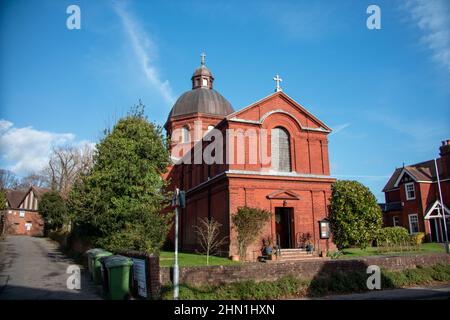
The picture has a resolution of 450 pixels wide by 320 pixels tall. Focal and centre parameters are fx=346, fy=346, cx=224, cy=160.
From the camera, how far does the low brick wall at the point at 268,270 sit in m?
11.4

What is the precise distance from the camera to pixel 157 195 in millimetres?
19750

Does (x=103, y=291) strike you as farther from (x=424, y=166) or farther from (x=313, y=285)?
(x=424, y=166)

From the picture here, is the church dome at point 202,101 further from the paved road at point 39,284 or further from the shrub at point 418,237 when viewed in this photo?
the paved road at point 39,284

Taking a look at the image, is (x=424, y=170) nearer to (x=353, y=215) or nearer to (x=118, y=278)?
(x=353, y=215)

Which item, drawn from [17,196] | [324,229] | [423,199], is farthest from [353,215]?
[17,196]

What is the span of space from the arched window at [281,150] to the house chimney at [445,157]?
18880 millimetres

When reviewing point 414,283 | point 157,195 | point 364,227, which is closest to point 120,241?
point 157,195

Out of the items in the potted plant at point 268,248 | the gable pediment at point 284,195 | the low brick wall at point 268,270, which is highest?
the gable pediment at point 284,195

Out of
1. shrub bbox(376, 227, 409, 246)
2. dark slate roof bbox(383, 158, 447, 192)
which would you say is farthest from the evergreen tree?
dark slate roof bbox(383, 158, 447, 192)

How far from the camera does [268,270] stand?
12.5 m

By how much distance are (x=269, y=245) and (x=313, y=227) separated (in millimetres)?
3564

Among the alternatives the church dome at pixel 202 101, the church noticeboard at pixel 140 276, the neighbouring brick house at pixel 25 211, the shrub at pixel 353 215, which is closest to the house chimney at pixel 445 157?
the shrub at pixel 353 215

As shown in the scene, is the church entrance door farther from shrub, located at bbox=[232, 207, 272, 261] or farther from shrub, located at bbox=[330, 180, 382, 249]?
shrub, located at bbox=[232, 207, 272, 261]

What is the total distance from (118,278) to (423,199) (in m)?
32.0
